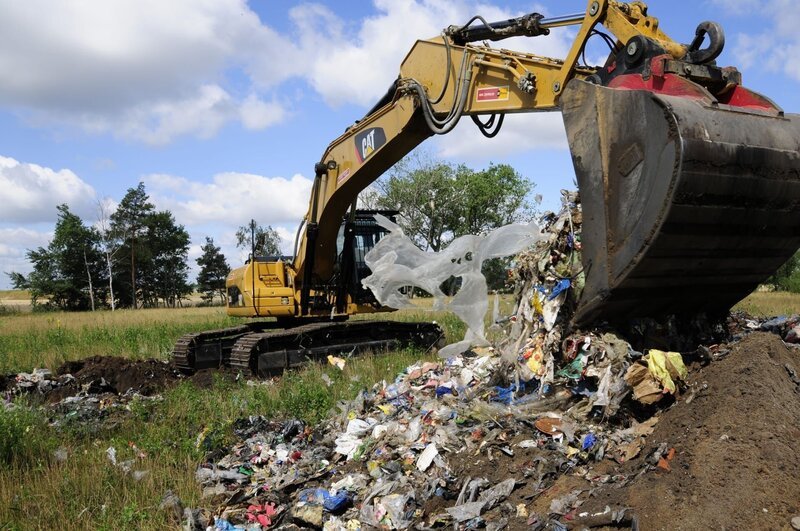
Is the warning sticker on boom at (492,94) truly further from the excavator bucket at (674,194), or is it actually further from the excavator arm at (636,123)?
the excavator bucket at (674,194)

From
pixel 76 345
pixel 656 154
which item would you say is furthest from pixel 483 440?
pixel 76 345

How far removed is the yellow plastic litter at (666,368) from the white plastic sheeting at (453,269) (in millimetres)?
1674

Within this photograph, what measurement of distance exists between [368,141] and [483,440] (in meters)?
4.97

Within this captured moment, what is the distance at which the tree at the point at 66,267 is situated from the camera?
44.5 meters

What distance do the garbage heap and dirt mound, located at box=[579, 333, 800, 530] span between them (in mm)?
153

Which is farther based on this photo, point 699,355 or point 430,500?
point 699,355

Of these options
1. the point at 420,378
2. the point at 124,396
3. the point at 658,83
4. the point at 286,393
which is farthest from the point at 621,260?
the point at 124,396

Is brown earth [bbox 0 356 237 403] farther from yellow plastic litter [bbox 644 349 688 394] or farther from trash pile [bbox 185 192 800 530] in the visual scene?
yellow plastic litter [bbox 644 349 688 394]

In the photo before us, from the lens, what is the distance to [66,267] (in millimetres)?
44844

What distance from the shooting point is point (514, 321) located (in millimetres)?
5762

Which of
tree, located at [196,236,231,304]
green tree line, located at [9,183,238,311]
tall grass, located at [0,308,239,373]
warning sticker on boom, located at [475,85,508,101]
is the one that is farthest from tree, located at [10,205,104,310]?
warning sticker on boom, located at [475,85,508,101]

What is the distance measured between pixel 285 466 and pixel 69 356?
7.97 m

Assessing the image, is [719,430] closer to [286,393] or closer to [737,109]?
[737,109]

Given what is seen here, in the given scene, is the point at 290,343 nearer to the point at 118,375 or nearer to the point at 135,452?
the point at 118,375
